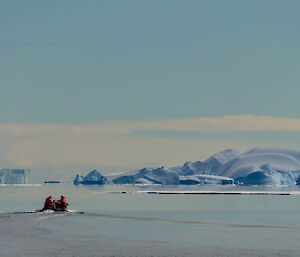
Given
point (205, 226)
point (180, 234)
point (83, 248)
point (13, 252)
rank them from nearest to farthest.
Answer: point (13, 252) → point (83, 248) → point (180, 234) → point (205, 226)

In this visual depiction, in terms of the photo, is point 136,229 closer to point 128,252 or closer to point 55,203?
point 128,252

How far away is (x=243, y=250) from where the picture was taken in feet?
136

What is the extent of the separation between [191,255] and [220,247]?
16.5 feet

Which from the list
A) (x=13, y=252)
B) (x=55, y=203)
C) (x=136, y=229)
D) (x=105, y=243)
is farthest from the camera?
(x=55, y=203)

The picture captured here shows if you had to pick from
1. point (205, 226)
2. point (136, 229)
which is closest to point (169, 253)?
point (136, 229)

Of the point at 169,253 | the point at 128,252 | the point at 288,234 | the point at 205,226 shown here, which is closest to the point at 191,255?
the point at 169,253

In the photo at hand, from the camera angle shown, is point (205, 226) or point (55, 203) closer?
point (205, 226)

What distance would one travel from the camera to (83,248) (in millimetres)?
41312

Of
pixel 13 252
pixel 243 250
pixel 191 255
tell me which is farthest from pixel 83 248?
pixel 243 250

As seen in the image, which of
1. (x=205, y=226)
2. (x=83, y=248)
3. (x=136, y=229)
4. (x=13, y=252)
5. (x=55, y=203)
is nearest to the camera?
(x=13, y=252)

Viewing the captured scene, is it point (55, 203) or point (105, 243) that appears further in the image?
point (55, 203)

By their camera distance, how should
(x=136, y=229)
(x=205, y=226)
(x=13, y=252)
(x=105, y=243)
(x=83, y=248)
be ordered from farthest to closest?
1. (x=205, y=226)
2. (x=136, y=229)
3. (x=105, y=243)
4. (x=83, y=248)
5. (x=13, y=252)

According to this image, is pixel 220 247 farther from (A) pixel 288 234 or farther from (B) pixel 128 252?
(A) pixel 288 234

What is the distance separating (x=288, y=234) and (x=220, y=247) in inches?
514
